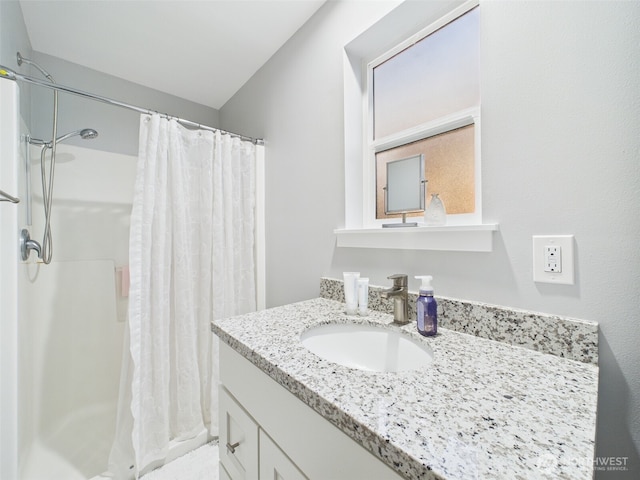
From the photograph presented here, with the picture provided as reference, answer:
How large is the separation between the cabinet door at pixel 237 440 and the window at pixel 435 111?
0.87 m

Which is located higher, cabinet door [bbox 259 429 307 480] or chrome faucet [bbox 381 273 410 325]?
chrome faucet [bbox 381 273 410 325]

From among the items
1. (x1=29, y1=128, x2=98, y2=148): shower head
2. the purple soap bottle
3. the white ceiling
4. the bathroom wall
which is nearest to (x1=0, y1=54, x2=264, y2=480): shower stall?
(x1=29, y1=128, x2=98, y2=148): shower head

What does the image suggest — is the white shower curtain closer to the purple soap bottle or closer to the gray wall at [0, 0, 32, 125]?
the gray wall at [0, 0, 32, 125]

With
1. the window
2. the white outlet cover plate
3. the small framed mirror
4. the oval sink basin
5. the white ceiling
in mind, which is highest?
the white ceiling

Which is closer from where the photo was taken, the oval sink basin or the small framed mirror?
the oval sink basin

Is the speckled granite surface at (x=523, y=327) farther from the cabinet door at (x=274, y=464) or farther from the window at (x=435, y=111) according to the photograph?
the cabinet door at (x=274, y=464)

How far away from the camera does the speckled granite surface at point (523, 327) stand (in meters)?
0.60

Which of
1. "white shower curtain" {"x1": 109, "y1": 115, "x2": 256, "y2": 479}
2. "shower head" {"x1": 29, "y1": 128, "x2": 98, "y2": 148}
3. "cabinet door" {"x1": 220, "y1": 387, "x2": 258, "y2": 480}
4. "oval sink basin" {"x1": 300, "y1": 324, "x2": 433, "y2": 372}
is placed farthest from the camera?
"shower head" {"x1": 29, "y1": 128, "x2": 98, "y2": 148}

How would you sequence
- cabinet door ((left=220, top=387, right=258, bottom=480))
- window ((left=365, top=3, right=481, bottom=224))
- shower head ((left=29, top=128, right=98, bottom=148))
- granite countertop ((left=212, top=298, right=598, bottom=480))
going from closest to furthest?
1. granite countertop ((left=212, top=298, right=598, bottom=480))
2. cabinet door ((left=220, top=387, right=258, bottom=480))
3. window ((left=365, top=3, right=481, bottom=224))
4. shower head ((left=29, top=128, right=98, bottom=148))

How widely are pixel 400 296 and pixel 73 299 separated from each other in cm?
188

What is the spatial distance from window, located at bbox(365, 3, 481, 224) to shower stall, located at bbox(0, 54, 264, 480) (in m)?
0.80

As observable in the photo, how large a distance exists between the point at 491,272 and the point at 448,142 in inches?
19.4

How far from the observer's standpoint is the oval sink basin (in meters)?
0.80

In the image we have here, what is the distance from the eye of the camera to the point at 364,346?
0.89 metres
